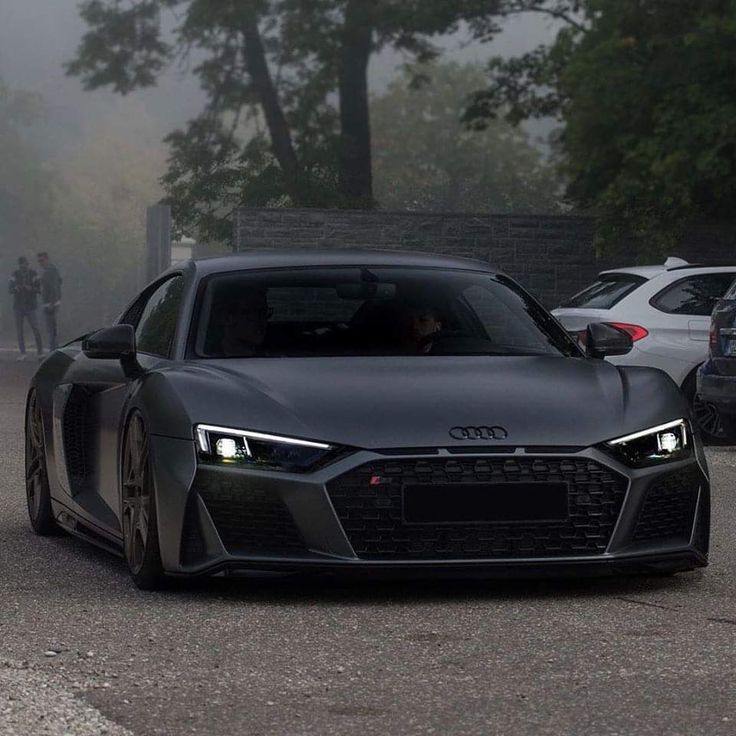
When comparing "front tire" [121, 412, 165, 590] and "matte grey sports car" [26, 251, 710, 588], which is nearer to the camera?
"matte grey sports car" [26, 251, 710, 588]

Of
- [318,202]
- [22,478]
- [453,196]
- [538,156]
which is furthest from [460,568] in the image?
[538,156]

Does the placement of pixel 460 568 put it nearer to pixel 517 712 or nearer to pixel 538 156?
pixel 517 712

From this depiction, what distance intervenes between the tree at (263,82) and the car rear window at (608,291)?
19311 millimetres

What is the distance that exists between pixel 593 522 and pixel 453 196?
102m

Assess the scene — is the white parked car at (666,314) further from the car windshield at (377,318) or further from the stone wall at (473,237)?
the stone wall at (473,237)

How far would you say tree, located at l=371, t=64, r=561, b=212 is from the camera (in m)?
112

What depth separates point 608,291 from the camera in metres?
18.1

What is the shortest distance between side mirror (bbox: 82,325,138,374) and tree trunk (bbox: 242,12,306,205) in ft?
109

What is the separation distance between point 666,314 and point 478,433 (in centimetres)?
1076

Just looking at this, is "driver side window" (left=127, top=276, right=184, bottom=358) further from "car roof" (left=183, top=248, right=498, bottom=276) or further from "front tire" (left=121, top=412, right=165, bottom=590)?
"front tire" (left=121, top=412, right=165, bottom=590)

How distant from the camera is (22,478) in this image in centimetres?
1300

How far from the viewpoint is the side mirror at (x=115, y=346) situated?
8273 millimetres

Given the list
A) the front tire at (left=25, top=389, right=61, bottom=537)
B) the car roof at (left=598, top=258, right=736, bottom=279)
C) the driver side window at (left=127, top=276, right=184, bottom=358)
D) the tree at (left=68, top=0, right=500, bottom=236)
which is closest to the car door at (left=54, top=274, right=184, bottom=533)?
the driver side window at (left=127, top=276, right=184, bottom=358)

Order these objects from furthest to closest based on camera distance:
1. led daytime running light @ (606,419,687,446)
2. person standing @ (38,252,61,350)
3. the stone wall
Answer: person standing @ (38,252,61,350)
the stone wall
led daytime running light @ (606,419,687,446)
